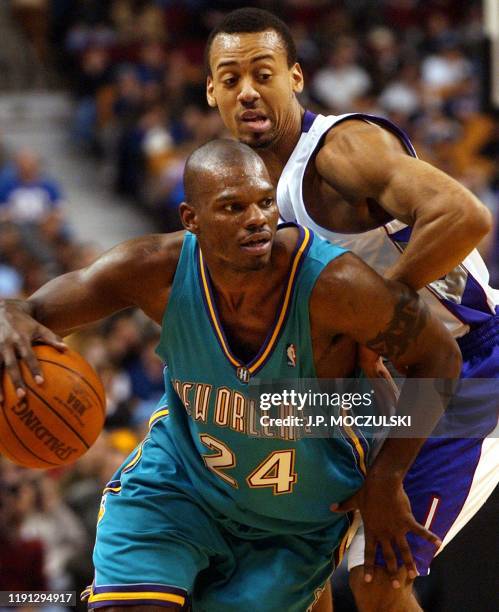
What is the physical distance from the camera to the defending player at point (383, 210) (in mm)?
3371

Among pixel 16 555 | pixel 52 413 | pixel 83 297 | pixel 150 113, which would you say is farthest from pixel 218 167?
pixel 150 113

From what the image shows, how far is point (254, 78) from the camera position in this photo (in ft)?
12.5

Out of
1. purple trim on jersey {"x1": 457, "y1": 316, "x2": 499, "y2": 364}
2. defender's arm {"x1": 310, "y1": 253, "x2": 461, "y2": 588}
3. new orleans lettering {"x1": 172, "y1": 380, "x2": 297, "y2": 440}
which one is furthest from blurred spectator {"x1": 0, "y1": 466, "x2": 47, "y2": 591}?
purple trim on jersey {"x1": 457, "y1": 316, "x2": 499, "y2": 364}

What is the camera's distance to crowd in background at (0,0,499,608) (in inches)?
303

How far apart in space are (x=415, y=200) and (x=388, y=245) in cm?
33

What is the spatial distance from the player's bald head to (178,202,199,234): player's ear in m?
0.02

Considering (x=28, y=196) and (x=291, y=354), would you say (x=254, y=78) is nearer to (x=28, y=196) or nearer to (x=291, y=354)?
(x=291, y=354)

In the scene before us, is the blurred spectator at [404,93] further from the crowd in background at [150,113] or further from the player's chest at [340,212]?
the player's chest at [340,212]

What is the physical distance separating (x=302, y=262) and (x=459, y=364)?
54cm

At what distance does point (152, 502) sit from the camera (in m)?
3.64

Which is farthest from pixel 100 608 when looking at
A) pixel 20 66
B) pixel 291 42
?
pixel 20 66

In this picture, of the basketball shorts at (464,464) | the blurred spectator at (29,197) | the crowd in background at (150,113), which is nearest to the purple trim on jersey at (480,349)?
the basketball shorts at (464,464)

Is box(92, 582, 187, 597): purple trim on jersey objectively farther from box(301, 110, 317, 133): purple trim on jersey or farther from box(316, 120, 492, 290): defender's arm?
box(301, 110, 317, 133): purple trim on jersey

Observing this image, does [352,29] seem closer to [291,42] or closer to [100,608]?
[291,42]
